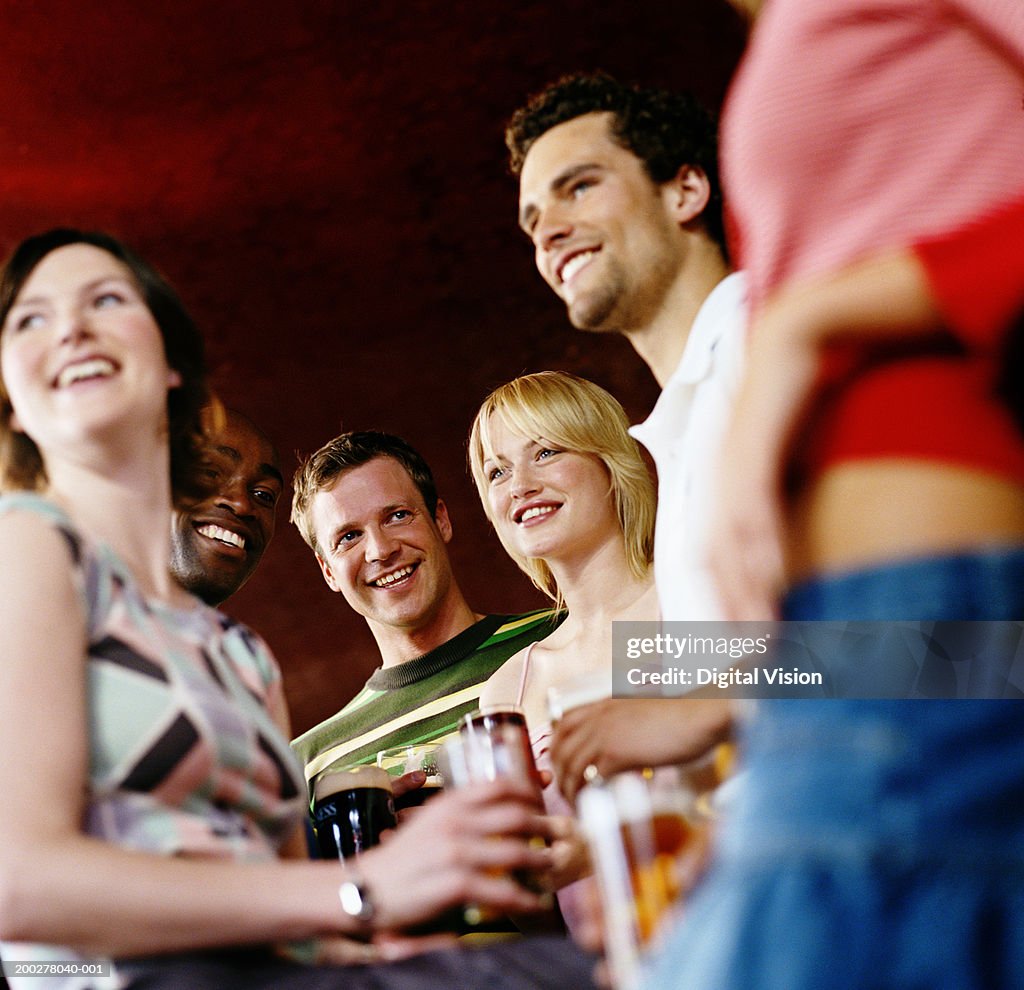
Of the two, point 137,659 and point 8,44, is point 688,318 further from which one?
point 8,44

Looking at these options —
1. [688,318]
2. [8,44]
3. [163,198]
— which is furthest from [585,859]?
[8,44]

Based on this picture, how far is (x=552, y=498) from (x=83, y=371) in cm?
78

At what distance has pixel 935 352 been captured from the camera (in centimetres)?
60

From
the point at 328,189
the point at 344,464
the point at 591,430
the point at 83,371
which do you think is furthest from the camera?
the point at 328,189

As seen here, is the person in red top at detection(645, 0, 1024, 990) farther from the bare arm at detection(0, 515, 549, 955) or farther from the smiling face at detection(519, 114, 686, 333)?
the smiling face at detection(519, 114, 686, 333)

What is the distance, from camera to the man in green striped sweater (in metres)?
1.74

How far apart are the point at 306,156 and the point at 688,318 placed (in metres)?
0.84

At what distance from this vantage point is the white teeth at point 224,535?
1.59 m

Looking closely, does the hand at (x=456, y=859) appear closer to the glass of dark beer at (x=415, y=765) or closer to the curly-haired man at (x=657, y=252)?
the curly-haired man at (x=657, y=252)

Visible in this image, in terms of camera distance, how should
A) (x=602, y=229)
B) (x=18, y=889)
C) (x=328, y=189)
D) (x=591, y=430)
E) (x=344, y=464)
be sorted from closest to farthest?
(x=18, y=889), (x=602, y=229), (x=591, y=430), (x=344, y=464), (x=328, y=189)

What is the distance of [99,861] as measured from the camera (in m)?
0.70

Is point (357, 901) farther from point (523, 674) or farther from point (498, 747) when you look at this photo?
point (523, 674)

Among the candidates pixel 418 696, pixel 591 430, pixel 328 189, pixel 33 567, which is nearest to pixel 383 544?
pixel 418 696

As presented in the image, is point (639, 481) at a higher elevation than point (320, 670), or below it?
higher
